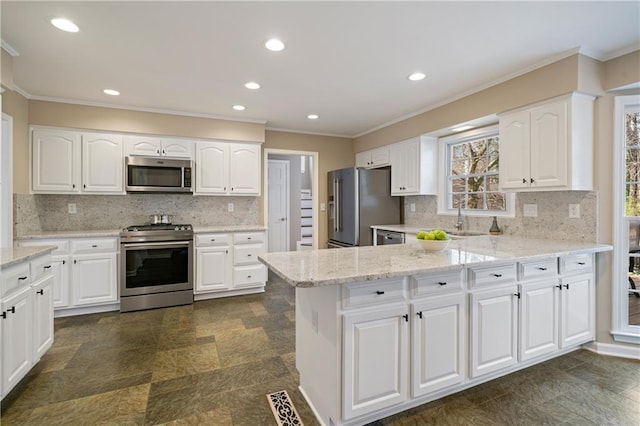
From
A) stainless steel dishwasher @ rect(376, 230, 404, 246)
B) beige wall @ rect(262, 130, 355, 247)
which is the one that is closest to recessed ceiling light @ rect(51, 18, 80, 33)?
beige wall @ rect(262, 130, 355, 247)

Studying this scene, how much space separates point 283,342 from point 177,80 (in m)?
2.71

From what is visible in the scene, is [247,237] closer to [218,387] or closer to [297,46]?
[218,387]

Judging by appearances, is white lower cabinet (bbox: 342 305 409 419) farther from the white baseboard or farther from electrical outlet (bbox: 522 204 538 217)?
electrical outlet (bbox: 522 204 538 217)

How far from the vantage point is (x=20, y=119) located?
3350 millimetres

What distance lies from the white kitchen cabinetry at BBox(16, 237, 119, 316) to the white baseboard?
4750mm

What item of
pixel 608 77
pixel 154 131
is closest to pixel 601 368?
pixel 608 77

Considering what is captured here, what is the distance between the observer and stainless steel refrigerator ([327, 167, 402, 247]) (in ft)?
14.8

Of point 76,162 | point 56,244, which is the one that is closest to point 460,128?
point 76,162

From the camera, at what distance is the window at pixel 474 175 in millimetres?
3574

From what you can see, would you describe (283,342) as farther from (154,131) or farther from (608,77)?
(608,77)

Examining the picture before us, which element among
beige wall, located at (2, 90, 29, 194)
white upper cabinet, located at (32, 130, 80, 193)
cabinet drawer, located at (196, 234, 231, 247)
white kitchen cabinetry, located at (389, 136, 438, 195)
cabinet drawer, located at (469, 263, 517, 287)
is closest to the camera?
cabinet drawer, located at (469, 263, 517, 287)

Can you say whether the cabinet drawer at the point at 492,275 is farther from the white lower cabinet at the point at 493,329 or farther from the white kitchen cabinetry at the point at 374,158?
the white kitchen cabinetry at the point at 374,158

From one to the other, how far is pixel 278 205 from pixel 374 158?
261 cm

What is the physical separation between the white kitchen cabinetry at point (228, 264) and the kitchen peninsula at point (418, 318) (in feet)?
7.45
